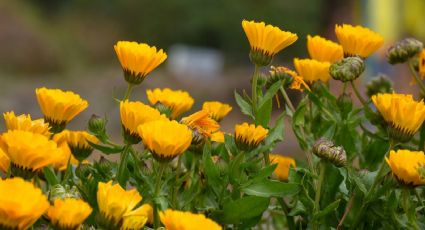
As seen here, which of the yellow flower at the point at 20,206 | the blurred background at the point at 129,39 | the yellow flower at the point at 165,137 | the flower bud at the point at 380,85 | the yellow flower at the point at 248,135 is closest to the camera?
the yellow flower at the point at 20,206

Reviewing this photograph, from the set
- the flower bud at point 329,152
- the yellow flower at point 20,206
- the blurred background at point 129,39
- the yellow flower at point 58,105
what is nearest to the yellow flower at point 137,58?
the yellow flower at point 58,105

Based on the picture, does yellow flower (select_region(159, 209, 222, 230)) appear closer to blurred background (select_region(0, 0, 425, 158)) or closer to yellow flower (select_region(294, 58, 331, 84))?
yellow flower (select_region(294, 58, 331, 84))

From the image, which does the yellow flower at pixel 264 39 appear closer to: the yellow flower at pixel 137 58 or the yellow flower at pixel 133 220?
the yellow flower at pixel 137 58

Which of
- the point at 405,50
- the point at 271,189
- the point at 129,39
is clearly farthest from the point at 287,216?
the point at 129,39

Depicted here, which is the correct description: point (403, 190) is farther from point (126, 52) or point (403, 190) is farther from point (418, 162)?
point (126, 52)

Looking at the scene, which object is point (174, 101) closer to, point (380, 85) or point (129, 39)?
point (380, 85)

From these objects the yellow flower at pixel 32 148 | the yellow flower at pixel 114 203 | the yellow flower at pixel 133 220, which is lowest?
the yellow flower at pixel 133 220

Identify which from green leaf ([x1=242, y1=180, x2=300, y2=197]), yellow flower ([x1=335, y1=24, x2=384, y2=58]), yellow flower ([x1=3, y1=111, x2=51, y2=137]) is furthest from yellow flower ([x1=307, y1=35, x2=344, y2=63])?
yellow flower ([x1=3, y1=111, x2=51, y2=137])
